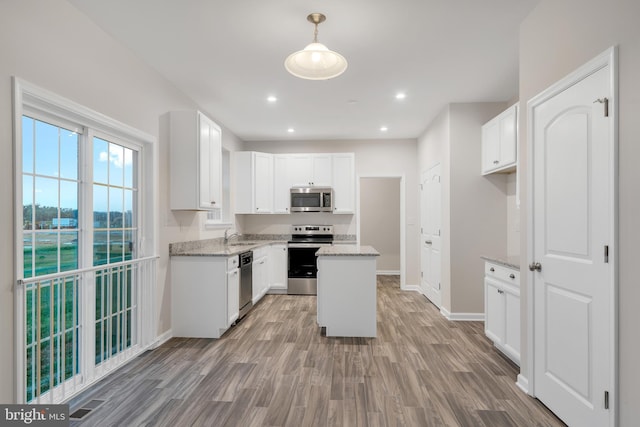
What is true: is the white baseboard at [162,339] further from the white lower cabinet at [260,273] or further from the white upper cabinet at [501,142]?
the white upper cabinet at [501,142]

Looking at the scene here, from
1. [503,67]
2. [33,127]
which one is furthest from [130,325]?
[503,67]

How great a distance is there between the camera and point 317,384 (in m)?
2.57

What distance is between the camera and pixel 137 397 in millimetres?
2377

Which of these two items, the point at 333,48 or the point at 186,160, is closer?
the point at 333,48

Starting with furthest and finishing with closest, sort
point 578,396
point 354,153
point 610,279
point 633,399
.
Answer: point 354,153 → point 578,396 → point 610,279 → point 633,399

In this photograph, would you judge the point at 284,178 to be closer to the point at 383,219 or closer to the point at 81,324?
the point at 383,219

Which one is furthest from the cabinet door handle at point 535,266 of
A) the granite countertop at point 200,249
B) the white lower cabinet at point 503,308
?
the granite countertop at point 200,249

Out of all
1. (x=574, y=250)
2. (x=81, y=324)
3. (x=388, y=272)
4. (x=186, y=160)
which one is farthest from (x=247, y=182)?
(x=574, y=250)

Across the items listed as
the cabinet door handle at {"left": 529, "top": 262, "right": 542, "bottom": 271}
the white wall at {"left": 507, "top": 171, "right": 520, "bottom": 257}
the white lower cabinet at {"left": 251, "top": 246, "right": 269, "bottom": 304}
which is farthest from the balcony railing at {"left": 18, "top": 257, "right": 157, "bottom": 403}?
the white wall at {"left": 507, "top": 171, "right": 520, "bottom": 257}

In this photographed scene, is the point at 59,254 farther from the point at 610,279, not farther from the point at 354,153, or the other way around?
the point at 354,153

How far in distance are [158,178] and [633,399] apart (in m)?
3.74

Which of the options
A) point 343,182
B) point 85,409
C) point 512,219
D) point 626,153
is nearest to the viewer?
point 626,153

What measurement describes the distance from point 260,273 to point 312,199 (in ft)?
5.25

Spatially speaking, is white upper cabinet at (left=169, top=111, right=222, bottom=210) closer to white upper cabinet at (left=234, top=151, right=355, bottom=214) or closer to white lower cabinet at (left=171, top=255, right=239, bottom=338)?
white lower cabinet at (left=171, top=255, right=239, bottom=338)
